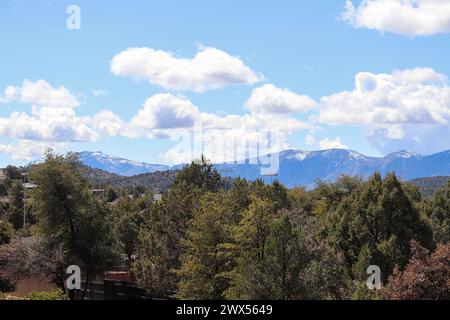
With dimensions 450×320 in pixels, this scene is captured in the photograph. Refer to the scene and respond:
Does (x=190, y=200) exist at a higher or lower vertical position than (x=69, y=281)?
higher

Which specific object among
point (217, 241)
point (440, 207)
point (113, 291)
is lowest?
point (113, 291)

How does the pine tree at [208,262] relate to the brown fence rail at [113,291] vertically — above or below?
above

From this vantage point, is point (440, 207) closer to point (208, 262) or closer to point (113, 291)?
point (113, 291)

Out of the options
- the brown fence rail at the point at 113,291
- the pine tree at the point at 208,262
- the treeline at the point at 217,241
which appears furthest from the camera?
the brown fence rail at the point at 113,291

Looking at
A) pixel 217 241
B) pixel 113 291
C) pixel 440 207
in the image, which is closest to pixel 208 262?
pixel 217 241

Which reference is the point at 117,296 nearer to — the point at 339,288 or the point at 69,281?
the point at 69,281

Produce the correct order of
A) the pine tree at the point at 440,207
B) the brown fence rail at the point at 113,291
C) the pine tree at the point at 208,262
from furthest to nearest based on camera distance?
the pine tree at the point at 440,207 < the brown fence rail at the point at 113,291 < the pine tree at the point at 208,262

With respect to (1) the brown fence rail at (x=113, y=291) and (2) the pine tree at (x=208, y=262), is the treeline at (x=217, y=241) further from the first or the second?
(1) the brown fence rail at (x=113, y=291)

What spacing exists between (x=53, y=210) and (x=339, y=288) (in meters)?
17.4

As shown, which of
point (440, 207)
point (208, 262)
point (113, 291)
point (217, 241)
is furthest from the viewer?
point (440, 207)

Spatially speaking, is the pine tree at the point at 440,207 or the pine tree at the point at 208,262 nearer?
the pine tree at the point at 208,262

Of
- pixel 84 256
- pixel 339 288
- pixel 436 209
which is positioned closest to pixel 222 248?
pixel 339 288

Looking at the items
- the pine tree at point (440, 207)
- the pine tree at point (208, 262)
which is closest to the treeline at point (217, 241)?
the pine tree at point (208, 262)
